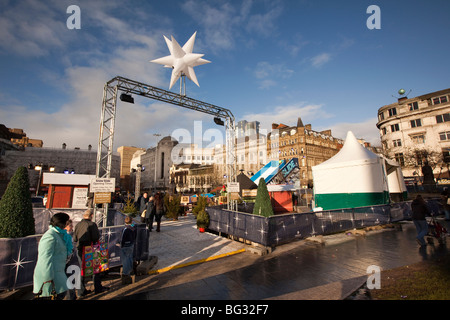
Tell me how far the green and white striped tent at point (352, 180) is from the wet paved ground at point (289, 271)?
5725mm

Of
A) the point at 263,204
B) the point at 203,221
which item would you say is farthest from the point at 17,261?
the point at 263,204

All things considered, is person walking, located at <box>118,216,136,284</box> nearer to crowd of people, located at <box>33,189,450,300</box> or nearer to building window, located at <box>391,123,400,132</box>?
crowd of people, located at <box>33,189,450,300</box>

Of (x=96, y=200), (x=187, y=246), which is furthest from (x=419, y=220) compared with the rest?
(x=96, y=200)

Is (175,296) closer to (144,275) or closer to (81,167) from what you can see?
(144,275)

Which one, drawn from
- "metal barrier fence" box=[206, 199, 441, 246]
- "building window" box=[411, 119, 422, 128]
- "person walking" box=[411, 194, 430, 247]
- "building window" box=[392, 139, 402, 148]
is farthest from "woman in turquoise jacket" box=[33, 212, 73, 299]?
"building window" box=[411, 119, 422, 128]

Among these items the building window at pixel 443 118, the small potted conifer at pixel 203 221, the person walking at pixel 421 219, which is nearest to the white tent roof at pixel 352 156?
the person walking at pixel 421 219

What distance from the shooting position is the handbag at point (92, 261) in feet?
16.2

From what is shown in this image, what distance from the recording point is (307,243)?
9.20m

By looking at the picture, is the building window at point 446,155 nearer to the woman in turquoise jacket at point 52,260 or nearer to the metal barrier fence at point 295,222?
the metal barrier fence at point 295,222

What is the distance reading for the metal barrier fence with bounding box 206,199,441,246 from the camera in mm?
8516

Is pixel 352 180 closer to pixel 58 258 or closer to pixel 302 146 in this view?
pixel 58 258

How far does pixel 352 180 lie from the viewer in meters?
15.6

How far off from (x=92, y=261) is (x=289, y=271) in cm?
521

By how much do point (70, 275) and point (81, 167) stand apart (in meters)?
78.2
